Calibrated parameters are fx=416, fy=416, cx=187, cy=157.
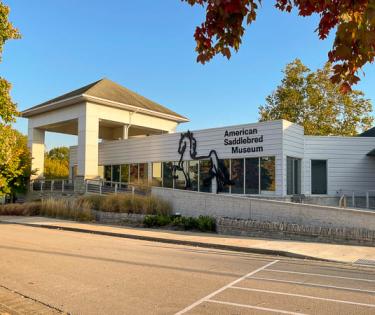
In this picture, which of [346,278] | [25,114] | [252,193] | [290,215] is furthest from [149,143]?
[346,278]

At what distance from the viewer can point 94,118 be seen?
29.4 meters

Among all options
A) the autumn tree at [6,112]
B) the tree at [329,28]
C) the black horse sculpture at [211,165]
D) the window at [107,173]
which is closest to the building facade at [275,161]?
the black horse sculpture at [211,165]

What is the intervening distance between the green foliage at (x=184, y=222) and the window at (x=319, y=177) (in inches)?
355

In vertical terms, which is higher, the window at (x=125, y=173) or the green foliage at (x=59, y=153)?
the green foliage at (x=59, y=153)

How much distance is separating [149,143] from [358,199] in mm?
13879

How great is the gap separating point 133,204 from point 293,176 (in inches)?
352

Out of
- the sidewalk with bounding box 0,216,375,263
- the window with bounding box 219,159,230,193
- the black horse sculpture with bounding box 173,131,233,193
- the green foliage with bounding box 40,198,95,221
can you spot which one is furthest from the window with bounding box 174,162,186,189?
the sidewalk with bounding box 0,216,375,263

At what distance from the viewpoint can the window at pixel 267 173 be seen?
21969 mm

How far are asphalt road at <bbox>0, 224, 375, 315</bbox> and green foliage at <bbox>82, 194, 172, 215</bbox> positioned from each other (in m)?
7.27

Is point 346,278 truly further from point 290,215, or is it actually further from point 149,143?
point 149,143

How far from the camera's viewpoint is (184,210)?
Result: 2019cm

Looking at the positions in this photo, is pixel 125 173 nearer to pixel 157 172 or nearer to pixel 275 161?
pixel 157 172

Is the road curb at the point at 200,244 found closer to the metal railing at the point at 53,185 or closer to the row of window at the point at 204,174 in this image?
the row of window at the point at 204,174

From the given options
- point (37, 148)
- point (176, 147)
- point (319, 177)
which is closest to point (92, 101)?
point (176, 147)
